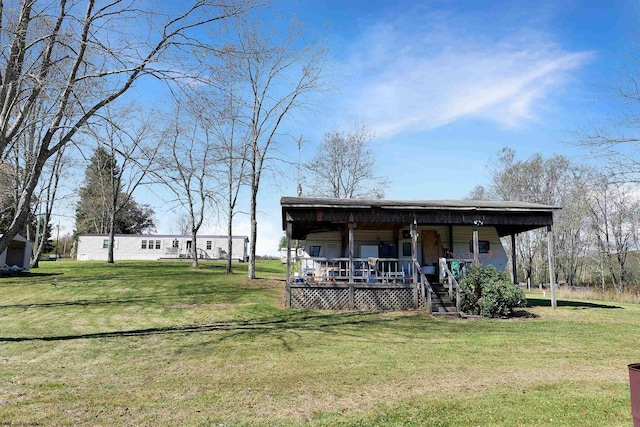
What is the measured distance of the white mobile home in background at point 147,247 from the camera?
48.0 m

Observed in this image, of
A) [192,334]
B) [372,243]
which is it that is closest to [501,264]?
[372,243]

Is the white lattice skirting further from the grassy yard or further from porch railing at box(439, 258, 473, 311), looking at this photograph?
porch railing at box(439, 258, 473, 311)

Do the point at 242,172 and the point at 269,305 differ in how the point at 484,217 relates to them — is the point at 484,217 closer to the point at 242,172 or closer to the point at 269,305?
the point at 269,305

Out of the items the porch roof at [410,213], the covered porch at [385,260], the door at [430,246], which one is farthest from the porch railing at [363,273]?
the porch roof at [410,213]

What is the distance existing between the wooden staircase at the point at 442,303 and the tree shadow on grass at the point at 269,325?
1924 mm

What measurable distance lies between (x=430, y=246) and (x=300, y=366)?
12.0 metres

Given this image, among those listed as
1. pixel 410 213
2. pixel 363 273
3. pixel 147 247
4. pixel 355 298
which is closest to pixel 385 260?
pixel 363 273

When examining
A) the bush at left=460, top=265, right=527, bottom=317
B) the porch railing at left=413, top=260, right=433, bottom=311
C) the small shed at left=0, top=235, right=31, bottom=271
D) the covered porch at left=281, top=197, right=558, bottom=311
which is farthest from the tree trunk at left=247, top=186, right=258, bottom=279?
the small shed at left=0, top=235, right=31, bottom=271

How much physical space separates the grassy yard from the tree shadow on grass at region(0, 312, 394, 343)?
1.9 inches

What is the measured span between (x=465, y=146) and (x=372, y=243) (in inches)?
371

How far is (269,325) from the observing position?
470 inches

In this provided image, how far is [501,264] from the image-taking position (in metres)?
18.1

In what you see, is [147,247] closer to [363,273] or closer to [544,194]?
[363,273]

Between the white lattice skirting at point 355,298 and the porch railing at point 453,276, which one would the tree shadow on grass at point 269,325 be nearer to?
the white lattice skirting at point 355,298
